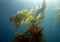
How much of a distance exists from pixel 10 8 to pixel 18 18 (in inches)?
8.3

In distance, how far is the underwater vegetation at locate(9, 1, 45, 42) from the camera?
114 inches

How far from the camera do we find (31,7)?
2.93 m

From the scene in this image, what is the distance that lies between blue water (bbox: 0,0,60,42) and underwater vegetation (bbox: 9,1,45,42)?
0.20 feet

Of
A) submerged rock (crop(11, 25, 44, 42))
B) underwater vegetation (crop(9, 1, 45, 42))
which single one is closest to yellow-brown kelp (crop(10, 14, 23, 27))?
underwater vegetation (crop(9, 1, 45, 42))

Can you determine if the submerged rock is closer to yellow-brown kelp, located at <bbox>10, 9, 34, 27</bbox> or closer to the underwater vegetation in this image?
the underwater vegetation

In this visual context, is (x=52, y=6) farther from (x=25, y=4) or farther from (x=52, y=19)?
(x=25, y=4)

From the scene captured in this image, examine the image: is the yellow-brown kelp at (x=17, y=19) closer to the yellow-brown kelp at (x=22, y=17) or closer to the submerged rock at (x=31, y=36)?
the yellow-brown kelp at (x=22, y=17)

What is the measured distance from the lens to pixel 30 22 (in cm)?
291

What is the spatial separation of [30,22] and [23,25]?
124 millimetres

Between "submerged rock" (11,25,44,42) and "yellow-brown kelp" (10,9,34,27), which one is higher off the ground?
"yellow-brown kelp" (10,9,34,27)

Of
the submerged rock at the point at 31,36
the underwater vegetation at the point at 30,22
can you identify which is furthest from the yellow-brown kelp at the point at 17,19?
the submerged rock at the point at 31,36

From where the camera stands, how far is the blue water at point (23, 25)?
290 cm

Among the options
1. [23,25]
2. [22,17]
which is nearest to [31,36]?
[23,25]

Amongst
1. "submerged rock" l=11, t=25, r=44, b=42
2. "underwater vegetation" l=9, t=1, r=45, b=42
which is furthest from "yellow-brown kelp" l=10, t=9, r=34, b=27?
"submerged rock" l=11, t=25, r=44, b=42
